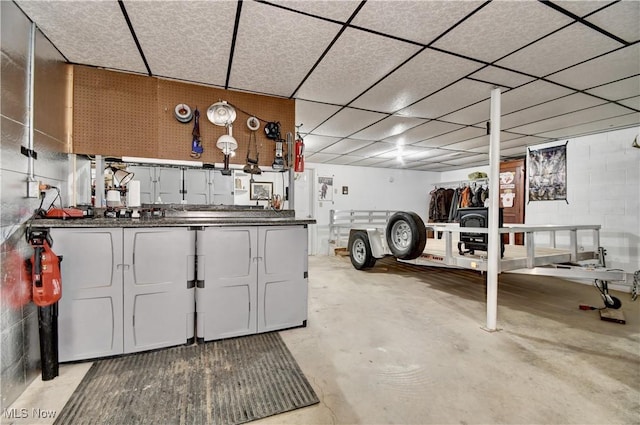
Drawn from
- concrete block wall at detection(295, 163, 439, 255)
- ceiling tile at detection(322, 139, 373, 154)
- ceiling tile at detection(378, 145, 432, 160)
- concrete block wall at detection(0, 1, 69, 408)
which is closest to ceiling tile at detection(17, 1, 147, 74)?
concrete block wall at detection(0, 1, 69, 408)

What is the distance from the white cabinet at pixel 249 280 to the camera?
246cm

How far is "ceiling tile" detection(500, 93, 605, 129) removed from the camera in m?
3.46

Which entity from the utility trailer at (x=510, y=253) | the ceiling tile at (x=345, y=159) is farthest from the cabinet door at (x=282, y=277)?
the ceiling tile at (x=345, y=159)

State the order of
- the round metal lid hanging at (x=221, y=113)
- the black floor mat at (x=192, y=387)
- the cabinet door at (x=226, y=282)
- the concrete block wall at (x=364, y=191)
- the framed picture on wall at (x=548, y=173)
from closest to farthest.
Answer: the black floor mat at (x=192, y=387) < the cabinet door at (x=226, y=282) < the round metal lid hanging at (x=221, y=113) < the framed picture on wall at (x=548, y=173) < the concrete block wall at (x=364, y=191)

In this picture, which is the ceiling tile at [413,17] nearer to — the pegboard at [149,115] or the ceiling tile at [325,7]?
the ceiling tile at [325,7]

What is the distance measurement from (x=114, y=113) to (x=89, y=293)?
1885 mm

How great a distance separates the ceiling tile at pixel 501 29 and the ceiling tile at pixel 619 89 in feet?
5.69

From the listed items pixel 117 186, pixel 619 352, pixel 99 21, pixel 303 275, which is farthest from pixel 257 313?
pixel 619 352

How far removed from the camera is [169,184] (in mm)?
4348

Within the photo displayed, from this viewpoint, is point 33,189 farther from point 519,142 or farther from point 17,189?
point 519,142

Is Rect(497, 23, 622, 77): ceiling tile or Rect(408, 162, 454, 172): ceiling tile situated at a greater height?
Rect(408, 162, 454, 172): ceiling tile

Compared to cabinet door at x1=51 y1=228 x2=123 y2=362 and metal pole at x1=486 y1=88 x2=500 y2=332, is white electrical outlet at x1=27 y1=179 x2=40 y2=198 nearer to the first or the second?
cabinet door at x1=51 y1=228 x2=123 y2=362

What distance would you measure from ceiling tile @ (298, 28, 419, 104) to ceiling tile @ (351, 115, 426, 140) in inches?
46.4

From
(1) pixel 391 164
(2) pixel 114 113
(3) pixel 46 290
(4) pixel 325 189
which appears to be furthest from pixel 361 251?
(3) pixel 46 290
